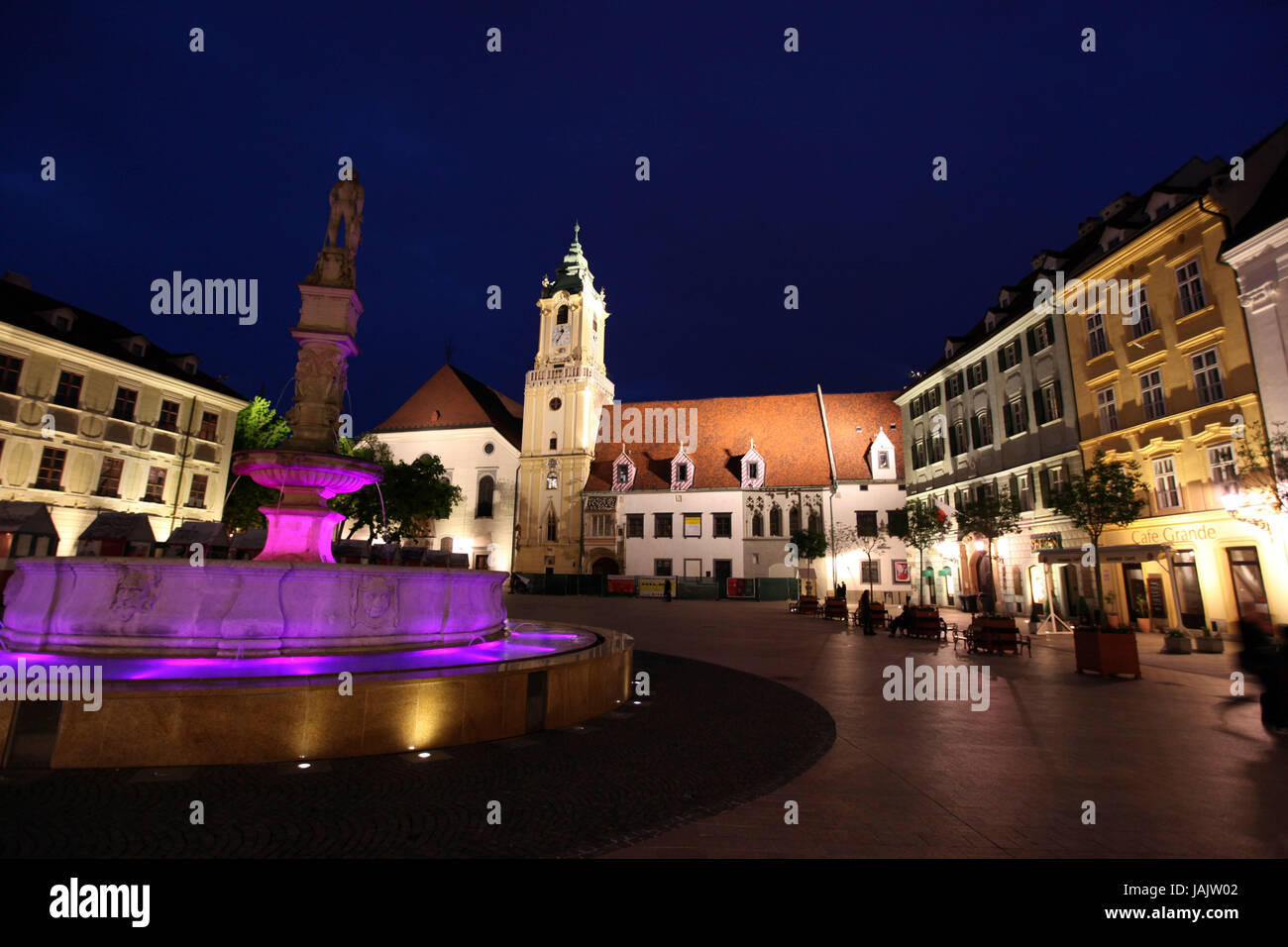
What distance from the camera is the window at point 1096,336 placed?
24.2 meters

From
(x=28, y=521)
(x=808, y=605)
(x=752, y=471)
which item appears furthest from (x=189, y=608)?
(x=752, y=471)

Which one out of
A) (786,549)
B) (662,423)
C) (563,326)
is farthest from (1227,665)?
(563,326)

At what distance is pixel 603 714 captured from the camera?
25.8ft

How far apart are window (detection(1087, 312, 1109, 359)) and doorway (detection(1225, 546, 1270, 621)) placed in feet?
30.6

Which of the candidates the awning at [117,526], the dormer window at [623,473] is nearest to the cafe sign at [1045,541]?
the dormer window at [623,473]

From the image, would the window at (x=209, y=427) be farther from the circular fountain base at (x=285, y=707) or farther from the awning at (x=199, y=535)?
the circular fountain base at (x=285, y=707)

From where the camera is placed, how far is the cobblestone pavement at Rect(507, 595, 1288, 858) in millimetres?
3986

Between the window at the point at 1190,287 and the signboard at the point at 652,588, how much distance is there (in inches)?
1265

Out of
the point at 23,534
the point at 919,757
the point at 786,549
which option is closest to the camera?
the point at 919,757

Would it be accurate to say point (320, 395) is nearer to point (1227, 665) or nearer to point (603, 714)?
point (603, 714)

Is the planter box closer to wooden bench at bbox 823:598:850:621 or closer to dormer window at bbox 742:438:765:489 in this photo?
wooden bench at bbox 823:598:850:621

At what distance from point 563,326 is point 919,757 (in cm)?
5304

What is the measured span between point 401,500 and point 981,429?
37939mm

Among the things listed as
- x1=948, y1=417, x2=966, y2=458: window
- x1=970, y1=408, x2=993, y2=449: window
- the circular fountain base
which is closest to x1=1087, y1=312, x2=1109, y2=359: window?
x1=970, y1=408, x2=993, y2=449: window
